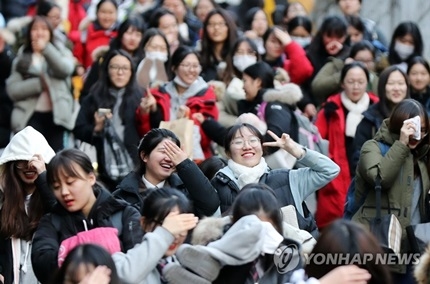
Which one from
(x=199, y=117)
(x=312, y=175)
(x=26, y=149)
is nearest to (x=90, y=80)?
(x=199, y=117)

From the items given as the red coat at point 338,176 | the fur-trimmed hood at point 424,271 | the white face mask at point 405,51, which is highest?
the white face mask at point 405,51

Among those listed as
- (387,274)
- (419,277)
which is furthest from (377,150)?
(387,274)

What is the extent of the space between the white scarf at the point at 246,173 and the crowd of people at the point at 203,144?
14 mm

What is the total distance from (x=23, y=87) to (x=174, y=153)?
5.03 metres

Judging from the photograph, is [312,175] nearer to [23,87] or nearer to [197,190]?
[197,190]

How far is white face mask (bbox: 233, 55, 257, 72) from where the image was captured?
13.7 m

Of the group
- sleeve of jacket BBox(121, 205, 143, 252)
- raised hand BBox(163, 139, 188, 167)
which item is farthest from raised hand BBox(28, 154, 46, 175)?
sleeve of jacket BBox(121, 205, 143, 252)

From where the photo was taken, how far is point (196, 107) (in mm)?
12422

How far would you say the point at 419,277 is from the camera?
721cm

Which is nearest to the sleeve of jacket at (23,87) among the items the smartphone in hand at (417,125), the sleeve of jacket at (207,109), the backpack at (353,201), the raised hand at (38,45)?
the raised hand at (38,45)

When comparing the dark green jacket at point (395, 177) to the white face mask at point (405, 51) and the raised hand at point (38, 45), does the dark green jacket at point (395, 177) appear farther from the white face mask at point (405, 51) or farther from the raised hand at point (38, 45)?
the raised hand at point (38, 45)

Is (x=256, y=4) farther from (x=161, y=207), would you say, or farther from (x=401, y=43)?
(x=161, y=207)

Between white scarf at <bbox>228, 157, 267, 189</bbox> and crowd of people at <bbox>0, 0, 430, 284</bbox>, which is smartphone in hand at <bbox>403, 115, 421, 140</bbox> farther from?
white scarf at <bbox>228, 157, 267, 189</bbox>

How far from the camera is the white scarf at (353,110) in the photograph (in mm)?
12492
